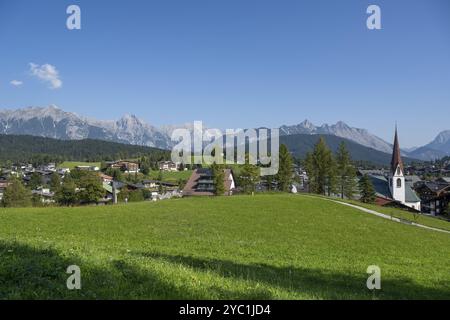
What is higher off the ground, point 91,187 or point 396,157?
point 396,157

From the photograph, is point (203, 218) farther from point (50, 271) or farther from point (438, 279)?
point (50, 271)

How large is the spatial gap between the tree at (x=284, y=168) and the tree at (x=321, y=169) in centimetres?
581

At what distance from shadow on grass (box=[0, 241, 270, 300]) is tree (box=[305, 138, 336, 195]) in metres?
74.2

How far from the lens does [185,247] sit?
19062 millimetres

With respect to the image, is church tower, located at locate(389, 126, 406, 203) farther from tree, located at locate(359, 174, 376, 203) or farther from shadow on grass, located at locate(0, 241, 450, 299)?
shadow on grass, located at locate(0, 241, 450, 299)

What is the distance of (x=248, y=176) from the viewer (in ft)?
240

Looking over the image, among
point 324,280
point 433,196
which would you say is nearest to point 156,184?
point 433,196

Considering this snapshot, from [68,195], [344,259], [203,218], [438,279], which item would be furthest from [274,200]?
[68,195]

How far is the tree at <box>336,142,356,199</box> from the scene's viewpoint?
274 feet

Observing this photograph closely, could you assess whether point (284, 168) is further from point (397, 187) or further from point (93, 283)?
point (93, 283)

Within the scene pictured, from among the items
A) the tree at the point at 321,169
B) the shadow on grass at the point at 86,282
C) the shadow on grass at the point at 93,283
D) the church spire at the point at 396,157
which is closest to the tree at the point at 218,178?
the tree at the point at 321,169

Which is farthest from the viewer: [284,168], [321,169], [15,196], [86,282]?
[15,196]

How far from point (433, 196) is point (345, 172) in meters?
78.8

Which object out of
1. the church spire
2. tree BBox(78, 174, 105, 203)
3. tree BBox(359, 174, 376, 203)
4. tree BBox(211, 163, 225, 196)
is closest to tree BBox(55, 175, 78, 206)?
tree BBox(78, 174, 105, 203)
